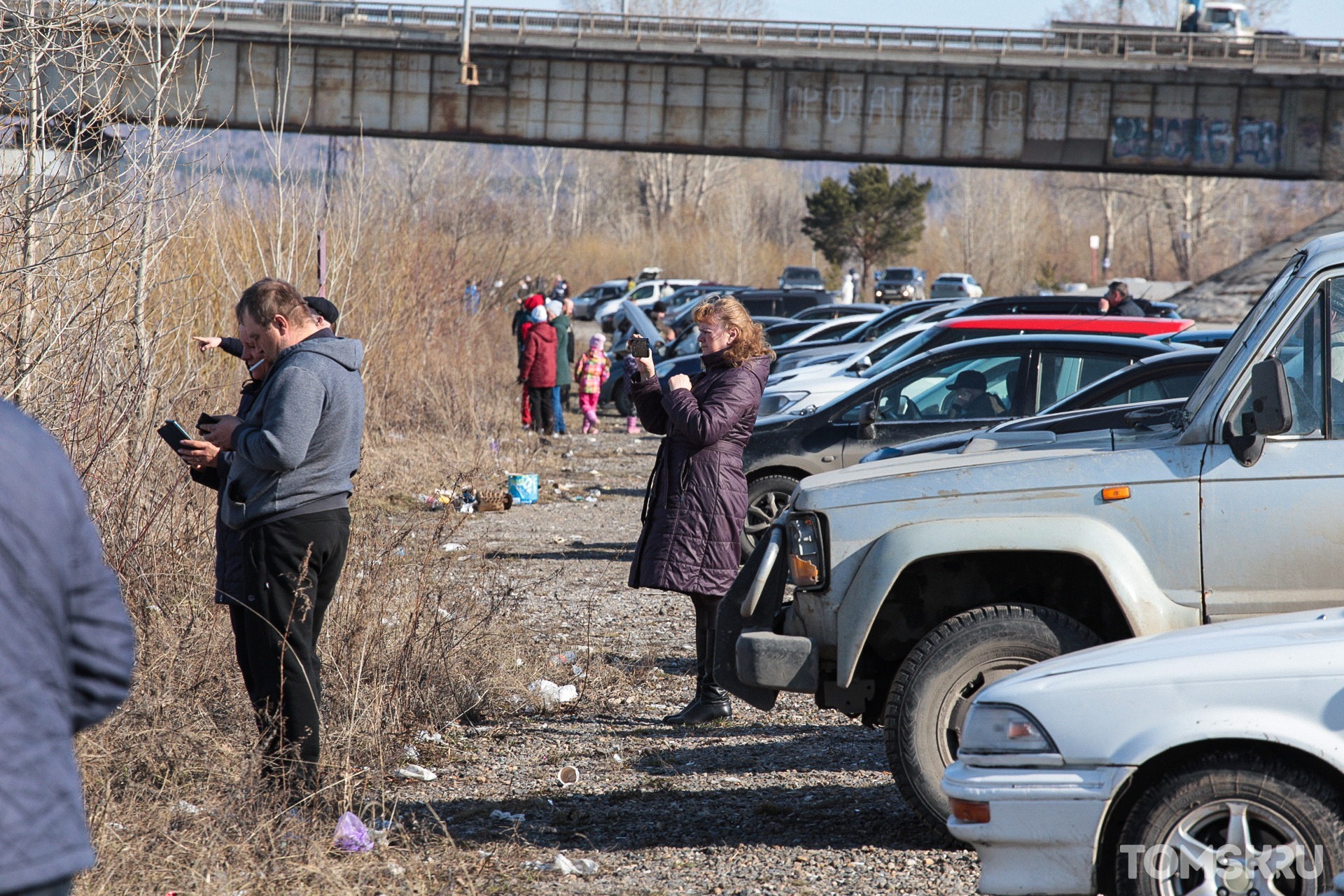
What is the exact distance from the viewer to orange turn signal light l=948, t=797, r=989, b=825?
363 cm

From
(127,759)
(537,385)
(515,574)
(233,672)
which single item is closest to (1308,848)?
(127,759)

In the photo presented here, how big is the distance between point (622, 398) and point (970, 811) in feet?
59.4

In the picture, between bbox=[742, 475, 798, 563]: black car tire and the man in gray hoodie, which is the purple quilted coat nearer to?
the man in gray hoodie

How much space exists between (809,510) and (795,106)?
102 feet

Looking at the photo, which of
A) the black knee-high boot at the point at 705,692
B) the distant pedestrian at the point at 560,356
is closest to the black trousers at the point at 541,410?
the distant pedestrian at the point at 560,356

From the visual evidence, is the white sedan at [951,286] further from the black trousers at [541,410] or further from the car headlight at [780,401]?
the car headlight at [780,401]

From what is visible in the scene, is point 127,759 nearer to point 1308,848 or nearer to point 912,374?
point 1308,848

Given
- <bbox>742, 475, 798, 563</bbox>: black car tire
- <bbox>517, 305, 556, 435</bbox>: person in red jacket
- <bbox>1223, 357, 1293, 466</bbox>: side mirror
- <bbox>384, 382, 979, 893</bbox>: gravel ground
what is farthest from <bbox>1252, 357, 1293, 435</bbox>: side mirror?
<bbox>517, 305, 556, 435</bbox>: person in red jacket

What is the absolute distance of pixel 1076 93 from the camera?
113 ft

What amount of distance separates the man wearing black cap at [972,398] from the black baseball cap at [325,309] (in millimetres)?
6141

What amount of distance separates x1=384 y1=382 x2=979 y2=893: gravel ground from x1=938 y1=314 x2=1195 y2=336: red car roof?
5.64 metres

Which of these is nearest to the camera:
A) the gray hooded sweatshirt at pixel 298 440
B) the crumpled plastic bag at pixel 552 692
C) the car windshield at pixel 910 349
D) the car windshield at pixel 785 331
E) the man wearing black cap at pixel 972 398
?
the gray hooded sweatshirt at pixel 298 440

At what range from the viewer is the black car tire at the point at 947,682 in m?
4.68

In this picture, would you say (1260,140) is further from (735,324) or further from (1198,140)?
(735,324)
